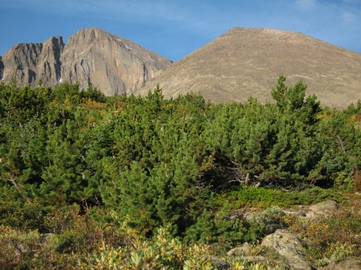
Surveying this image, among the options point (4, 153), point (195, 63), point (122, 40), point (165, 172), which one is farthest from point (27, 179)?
point (122, 40)

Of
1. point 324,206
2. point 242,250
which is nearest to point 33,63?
point 324,206

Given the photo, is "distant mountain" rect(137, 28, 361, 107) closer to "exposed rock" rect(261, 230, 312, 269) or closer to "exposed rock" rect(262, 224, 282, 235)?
"exposed rock" rect(262, 224, 282, 235)

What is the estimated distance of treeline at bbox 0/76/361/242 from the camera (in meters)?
9.68

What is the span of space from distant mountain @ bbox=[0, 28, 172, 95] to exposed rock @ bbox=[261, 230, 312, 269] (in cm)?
13328

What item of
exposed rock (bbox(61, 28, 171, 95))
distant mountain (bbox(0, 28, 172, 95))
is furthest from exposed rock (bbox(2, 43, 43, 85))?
exposed rock (bbox(61, 28, 171, 95))

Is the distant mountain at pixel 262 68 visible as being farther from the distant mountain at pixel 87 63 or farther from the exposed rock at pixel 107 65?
the distant mountain at pixel 87 63

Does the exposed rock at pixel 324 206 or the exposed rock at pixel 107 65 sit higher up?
the exposed rock at pixel 107 65

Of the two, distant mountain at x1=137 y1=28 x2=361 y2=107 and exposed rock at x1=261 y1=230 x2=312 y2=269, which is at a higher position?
distant mountain at x1=137 y1=28 x2=361 y2=107

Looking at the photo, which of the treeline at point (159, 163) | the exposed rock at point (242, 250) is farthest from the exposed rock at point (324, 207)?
the exposed rock at point (242, 250)

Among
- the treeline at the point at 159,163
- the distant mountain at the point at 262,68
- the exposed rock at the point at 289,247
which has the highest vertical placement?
the distant mountain at the point at 262,68

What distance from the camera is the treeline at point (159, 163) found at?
31.8 feet

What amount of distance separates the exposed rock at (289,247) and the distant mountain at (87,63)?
133 meters

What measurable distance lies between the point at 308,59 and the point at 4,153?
275 feet

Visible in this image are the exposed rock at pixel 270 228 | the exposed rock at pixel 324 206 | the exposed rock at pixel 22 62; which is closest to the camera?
the exposed rock at pixel 270 228
